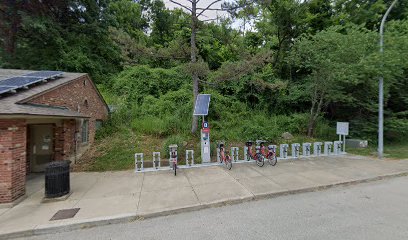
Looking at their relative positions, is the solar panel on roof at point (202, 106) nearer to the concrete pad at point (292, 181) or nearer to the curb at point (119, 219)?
the concrete pad at point (292, 181)

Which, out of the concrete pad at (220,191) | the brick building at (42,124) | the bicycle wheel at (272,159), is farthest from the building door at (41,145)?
the bicycle wheel at (272,159)

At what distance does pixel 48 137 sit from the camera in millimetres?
8617

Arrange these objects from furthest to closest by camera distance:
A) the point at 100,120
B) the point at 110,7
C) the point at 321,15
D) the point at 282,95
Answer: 1. the point at 110,7
2. the point at 321,15
3. the point at 282,95
4. the point at 100,120

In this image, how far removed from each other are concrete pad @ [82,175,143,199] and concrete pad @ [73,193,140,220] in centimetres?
29

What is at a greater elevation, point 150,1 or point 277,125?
point 150,1

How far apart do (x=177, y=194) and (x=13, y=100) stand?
5212 mm

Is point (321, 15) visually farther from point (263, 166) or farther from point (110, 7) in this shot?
point (110, 7)

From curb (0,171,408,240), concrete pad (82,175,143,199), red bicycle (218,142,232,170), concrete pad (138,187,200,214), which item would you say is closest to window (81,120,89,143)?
concrete pad (82,175,143,199)

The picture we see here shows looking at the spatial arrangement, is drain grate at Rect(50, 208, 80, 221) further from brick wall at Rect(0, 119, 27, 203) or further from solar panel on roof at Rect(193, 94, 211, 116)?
solar panel on roof at Rect(193, 94, 211, 116)

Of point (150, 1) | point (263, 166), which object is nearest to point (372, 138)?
point (263, 166)

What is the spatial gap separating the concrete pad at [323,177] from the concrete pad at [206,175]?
270 cm

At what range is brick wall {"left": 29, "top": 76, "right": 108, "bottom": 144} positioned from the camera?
7750 millimetres

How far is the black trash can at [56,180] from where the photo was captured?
5719mm

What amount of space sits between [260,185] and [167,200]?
9.17 ft
